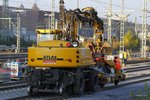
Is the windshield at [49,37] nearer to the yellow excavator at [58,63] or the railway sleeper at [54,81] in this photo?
the yellow excavator at [58,63]

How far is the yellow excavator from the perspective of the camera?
61.1 ft

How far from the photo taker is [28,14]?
160 meters

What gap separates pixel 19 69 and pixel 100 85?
21.3 feet

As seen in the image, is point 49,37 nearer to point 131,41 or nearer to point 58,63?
point 58,63

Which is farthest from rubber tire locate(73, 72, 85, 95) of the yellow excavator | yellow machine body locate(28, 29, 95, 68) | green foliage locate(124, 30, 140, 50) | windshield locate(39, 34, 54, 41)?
green foliage locate(124, 30, 140, 50)

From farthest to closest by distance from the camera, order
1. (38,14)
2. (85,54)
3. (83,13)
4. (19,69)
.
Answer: (38,14)
(19,69)
(83,13)
(85,54)

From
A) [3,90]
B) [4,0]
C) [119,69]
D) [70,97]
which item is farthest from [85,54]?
[4,0]

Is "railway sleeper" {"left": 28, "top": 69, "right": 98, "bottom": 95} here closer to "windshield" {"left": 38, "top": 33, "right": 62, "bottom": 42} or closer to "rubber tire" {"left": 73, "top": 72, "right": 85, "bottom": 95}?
"rubber tire" {"left": 73, "top": 72, "right": 85, "bottom": 95}

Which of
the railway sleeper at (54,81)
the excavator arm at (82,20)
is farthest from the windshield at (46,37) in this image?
the railway sleeper at (54,81)

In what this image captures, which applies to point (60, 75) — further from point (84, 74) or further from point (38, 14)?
point (38, 14)

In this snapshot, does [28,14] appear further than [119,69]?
Yes

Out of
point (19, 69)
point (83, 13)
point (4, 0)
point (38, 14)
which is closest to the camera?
point (83, 13)

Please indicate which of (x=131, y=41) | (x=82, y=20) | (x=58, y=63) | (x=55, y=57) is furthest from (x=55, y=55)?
(x=131, y=41)

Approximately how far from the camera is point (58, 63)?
61.8 ft
